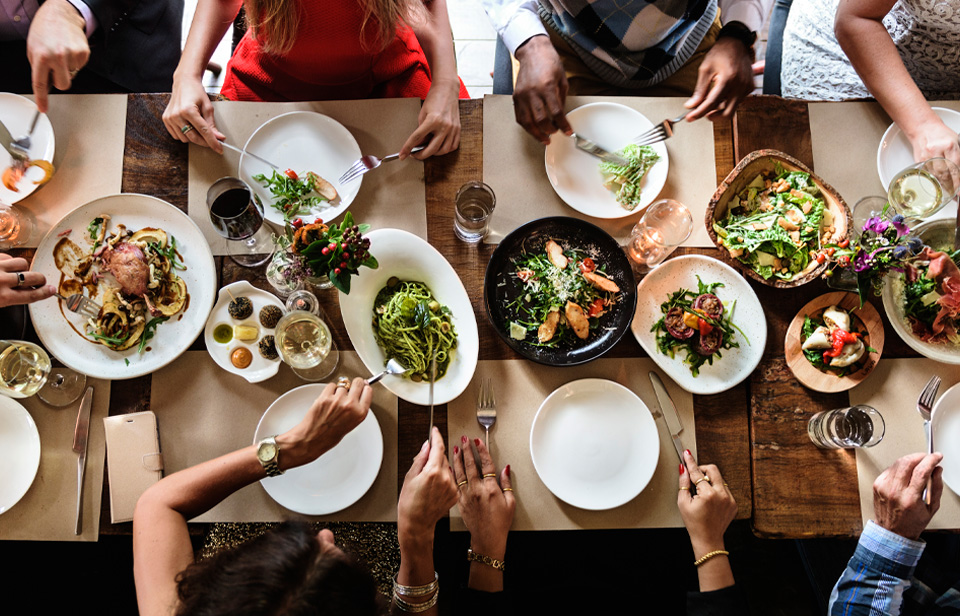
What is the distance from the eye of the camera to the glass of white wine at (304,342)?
1546 mm

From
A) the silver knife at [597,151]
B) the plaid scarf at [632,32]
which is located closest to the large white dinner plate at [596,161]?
the silver knife at [597,151]

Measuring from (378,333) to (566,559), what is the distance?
1359 millimetres

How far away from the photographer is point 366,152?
1760 mm

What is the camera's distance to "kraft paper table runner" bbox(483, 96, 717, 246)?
1.74 metres

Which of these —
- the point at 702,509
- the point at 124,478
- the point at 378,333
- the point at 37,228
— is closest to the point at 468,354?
the point at 378,333

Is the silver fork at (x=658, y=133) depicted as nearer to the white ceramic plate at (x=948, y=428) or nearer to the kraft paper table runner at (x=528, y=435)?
the kraft paper table runner at (x=528, y=435)

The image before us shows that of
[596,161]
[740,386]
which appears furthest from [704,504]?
[596,161]

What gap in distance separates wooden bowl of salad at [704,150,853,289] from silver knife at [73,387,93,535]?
1950mm

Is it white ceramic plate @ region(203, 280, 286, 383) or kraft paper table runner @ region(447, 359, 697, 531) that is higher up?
white ceramic plate @ region(203, 280, 286, 383)

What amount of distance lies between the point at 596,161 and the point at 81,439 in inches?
71.0

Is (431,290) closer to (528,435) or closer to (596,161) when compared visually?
(528,435)

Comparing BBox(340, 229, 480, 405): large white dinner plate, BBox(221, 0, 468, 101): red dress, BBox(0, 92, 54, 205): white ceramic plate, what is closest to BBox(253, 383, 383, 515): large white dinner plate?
BBox(340, 229, 480, 405): large white dinner plate

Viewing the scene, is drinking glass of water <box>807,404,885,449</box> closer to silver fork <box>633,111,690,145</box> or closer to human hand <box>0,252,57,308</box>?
silver fork <box>633,111,690,145</box>

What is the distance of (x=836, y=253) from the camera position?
1.58m
